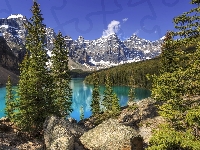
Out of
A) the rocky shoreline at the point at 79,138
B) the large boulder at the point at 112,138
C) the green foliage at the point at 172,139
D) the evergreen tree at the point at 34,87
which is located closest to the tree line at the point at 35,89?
the evergreen tree at the point at 34,87

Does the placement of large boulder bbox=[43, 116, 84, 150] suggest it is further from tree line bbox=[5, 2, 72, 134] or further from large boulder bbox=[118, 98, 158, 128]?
large boulder bbox=[118, 98, 158, 128]

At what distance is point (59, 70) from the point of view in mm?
39906

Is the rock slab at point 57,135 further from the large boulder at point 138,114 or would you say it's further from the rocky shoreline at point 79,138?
the large boulder at point 138,114

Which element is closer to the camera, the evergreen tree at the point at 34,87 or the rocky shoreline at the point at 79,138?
the rocky shoreline at the point at 79,138

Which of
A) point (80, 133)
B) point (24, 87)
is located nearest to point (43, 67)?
point (24, 87)

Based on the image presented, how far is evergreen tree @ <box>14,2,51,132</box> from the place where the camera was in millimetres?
25906

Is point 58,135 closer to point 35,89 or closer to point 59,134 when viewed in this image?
point 59,134

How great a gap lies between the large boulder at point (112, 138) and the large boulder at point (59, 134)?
6.01 ft

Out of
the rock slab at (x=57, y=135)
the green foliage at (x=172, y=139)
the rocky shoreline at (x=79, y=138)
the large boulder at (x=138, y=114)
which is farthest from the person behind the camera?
the large boulder at (x=138, y=114)

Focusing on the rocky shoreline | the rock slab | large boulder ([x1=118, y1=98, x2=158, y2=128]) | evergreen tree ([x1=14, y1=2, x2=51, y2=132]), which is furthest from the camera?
large boulder ([x1=118, y1=98, x2=158, y2=128])

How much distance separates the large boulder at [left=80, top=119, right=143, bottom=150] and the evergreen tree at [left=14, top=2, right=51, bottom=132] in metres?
7.90

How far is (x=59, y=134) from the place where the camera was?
20.6 meters

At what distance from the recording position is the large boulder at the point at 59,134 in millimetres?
19516

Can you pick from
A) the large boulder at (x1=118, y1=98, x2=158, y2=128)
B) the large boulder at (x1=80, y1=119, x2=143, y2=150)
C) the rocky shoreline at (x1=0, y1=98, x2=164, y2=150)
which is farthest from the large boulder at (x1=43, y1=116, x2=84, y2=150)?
the large boulder at (x1=118, y1=98, x2=158, y2=128)
